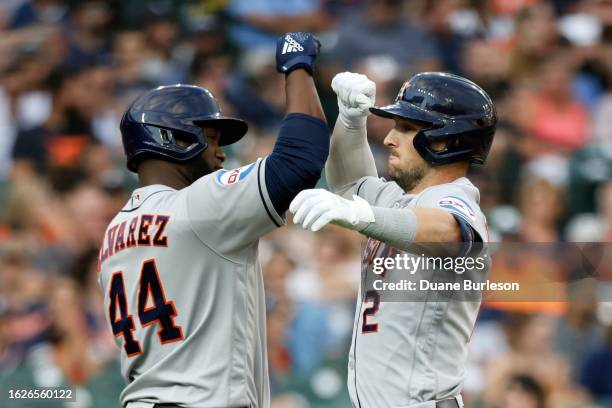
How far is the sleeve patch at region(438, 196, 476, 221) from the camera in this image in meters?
3.81

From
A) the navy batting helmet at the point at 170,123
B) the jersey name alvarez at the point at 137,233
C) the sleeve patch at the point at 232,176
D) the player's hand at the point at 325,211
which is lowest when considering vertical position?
the player's hand at the point at 325,211

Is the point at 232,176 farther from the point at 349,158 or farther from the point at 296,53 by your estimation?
the point at 349,158

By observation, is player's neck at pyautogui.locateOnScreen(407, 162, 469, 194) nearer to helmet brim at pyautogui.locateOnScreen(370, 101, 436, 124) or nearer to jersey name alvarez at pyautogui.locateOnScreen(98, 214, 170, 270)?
helmet brim at pyautogui.locateOnScreen(370, 101, 436, 124)

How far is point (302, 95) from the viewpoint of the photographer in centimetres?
391

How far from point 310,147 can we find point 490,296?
3.32 metres

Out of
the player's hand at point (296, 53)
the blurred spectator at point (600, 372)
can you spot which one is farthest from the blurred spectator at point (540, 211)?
the player's hand at point (296, 53)

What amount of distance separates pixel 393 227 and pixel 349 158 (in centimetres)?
102

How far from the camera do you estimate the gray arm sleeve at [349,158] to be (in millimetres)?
4559

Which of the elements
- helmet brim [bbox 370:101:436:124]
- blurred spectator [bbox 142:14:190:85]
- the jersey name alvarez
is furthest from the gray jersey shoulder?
→ blurred spectator [bbox 142:14:190:85]

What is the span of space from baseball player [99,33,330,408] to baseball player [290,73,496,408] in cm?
34

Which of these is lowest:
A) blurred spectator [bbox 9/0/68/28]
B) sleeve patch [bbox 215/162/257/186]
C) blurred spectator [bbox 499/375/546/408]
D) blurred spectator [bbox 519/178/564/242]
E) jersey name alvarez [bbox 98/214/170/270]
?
blurred spectator [bbox 499/375/546/408]

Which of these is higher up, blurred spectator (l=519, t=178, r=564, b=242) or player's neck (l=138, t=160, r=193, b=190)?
blurred spectator (l=519, t=178, r=564, b=242)

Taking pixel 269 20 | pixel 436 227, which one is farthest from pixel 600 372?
pixel 269 20

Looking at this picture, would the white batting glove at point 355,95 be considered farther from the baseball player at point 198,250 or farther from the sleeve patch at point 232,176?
the sleeve patch at point 232,176
